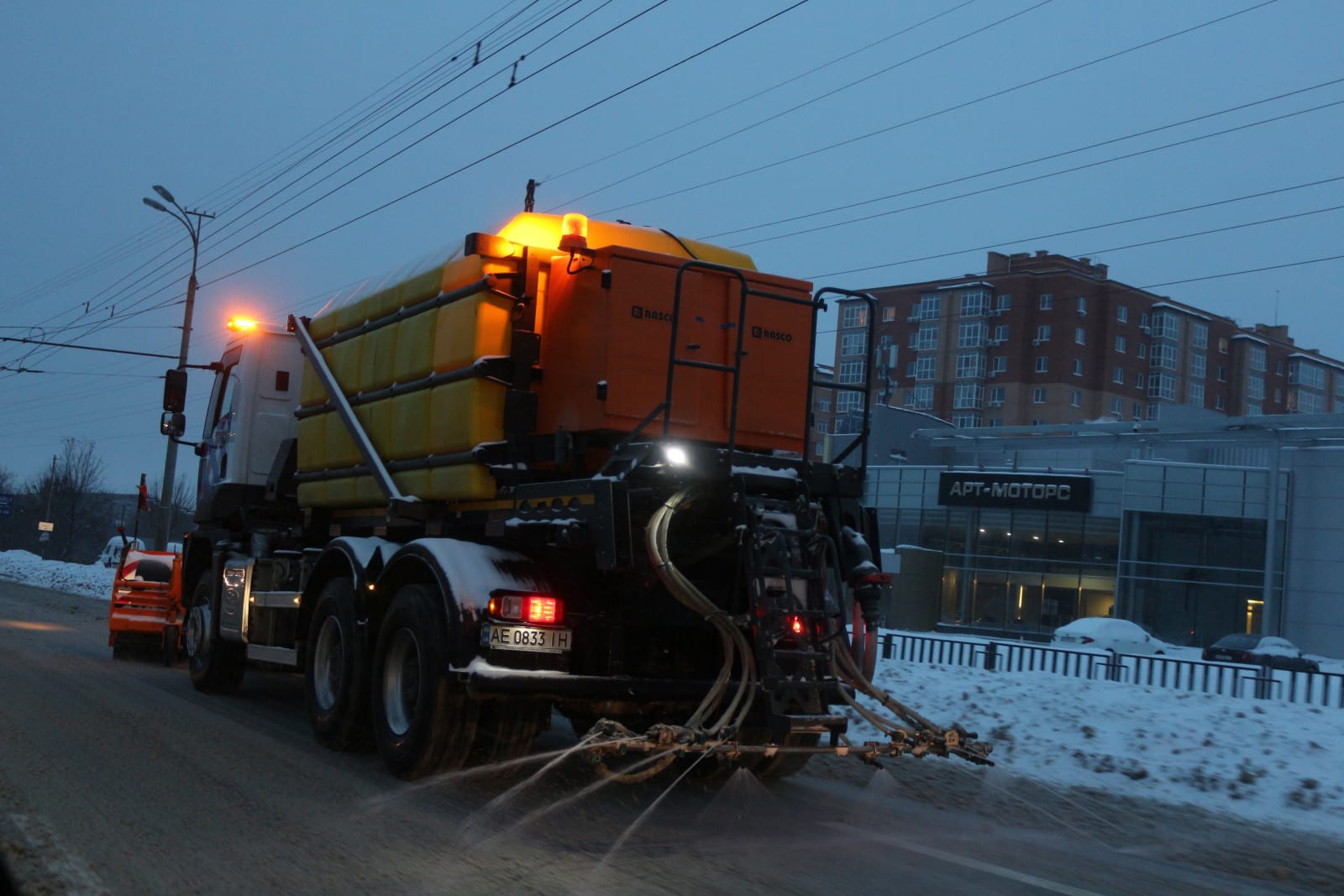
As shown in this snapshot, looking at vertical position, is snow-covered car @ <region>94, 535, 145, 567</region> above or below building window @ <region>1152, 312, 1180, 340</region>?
below

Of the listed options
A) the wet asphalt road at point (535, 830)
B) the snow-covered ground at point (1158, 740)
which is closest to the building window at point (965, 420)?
the snow-covered ground at point (1158, 740)

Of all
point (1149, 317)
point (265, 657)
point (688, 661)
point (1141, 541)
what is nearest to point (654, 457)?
point (688, 661)

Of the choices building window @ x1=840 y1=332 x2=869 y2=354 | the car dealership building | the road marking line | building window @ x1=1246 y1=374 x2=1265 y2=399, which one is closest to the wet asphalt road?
the road marking line

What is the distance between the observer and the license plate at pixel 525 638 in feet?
22.5

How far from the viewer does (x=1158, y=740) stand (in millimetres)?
10172

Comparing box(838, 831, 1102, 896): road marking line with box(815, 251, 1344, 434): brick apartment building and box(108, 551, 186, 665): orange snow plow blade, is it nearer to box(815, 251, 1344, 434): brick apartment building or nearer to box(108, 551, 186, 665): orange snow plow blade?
box(108, 551, 186, 665): orange snow plow blade

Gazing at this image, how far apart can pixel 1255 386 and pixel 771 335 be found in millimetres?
108343

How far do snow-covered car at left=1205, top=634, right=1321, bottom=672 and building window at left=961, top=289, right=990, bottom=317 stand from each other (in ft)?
192

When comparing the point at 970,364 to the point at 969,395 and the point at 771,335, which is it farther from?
the point at 771,335

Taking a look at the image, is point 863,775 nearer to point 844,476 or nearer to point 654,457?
point 844,476

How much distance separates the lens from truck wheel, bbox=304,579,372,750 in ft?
26.8

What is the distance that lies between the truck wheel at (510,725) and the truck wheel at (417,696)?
13cm

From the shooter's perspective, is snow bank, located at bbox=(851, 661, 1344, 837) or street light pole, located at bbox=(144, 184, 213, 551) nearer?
snow bank, located at bbox=(851, 661, 1344, 837)

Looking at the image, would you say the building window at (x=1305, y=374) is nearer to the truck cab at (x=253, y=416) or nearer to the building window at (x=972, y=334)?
the building window at (x=972, y=334)
